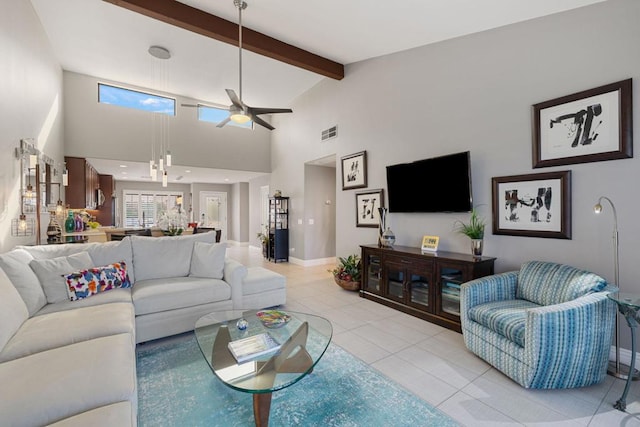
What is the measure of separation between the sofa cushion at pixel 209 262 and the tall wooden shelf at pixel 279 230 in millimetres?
3576

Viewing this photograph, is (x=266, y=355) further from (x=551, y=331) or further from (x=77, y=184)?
(x=77, y=184)

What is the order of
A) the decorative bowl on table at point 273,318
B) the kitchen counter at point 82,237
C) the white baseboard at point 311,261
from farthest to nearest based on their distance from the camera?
the white baseboard at point 311,261 → the kitchen counter at point 82,237 → the decorative bowl on table at point 273,318

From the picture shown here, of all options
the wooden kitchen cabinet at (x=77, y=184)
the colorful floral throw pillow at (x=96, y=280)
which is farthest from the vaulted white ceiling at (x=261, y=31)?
the colorful floral throw pillow at (x=96, y=280)

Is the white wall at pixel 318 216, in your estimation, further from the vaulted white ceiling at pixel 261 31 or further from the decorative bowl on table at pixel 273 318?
the decorative bowl on table at pixel 273 318

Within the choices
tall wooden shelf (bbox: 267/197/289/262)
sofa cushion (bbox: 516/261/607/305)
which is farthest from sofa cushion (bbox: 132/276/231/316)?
tall wooden shelf (bbox: 267/197/289/262)

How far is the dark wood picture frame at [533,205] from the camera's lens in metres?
2.67

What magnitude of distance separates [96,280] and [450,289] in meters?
3.65

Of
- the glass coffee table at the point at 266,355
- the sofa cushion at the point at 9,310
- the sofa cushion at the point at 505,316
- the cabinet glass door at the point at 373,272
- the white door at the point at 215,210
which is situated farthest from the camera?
the white door at the point at 215,210

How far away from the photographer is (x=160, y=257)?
10.9 feet

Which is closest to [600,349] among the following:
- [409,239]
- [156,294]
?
[409,239]

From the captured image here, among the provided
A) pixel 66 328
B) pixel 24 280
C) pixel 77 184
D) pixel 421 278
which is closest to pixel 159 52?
pixel 77 184

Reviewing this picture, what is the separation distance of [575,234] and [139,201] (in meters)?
11.7

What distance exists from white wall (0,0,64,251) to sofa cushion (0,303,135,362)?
4.30 feet

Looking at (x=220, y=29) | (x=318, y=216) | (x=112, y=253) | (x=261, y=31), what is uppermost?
(x=261, y=31)
